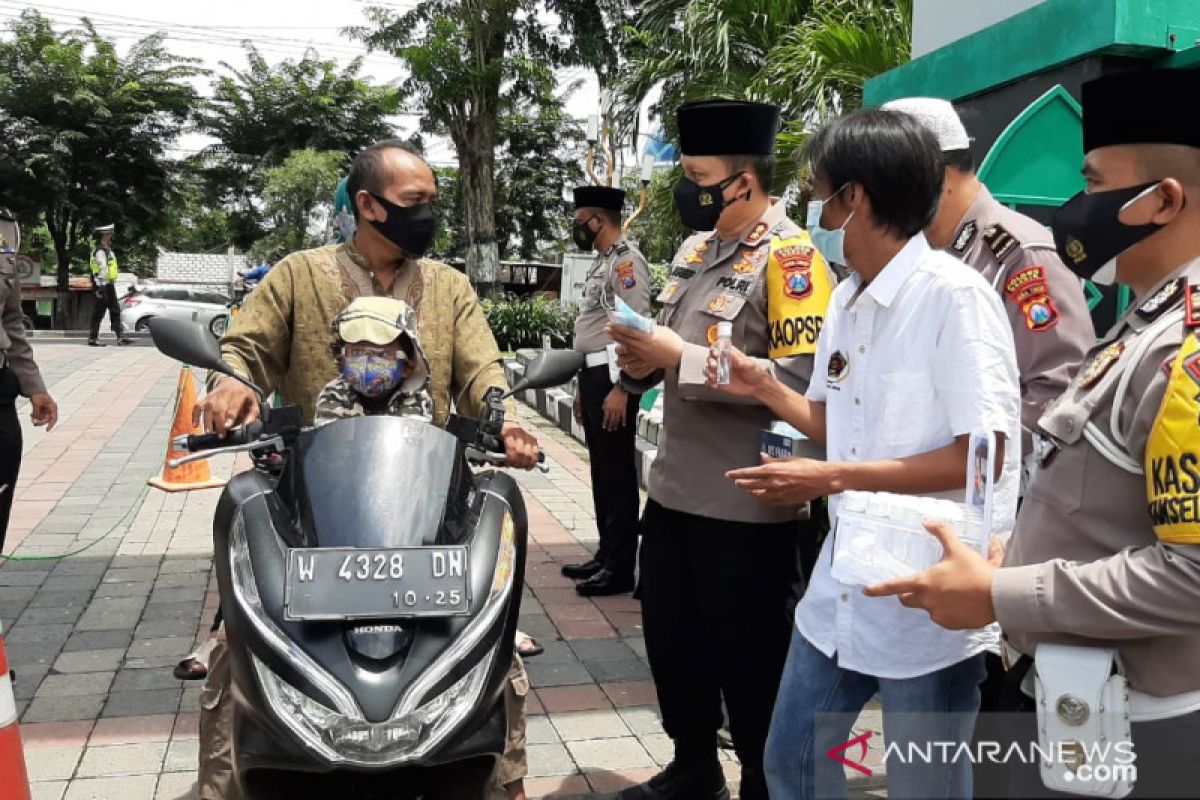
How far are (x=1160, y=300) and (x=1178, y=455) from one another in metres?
0.29

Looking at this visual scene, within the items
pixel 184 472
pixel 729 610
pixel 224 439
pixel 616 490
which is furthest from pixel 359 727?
pixel 184 472

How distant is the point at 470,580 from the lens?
204 centimetres

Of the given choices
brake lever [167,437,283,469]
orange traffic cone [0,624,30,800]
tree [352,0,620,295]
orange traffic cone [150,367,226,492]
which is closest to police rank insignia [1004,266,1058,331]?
brake lever [167,437,283,469]

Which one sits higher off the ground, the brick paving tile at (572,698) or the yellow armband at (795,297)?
the yellow armband at (795,297)

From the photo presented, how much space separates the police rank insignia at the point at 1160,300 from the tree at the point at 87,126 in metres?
28.1

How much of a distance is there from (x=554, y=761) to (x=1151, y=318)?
2.56 metres

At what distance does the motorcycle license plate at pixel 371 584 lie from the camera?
1.92 metres

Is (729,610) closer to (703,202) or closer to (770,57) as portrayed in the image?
(703,202)

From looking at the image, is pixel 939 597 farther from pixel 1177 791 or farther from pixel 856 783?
pixel 856 783

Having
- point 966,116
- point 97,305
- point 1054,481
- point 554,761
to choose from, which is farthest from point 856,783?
point 97,305

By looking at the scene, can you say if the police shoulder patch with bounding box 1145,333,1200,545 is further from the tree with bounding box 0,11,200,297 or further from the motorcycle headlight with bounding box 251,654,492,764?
the tree with bounding box 0,11,200,297

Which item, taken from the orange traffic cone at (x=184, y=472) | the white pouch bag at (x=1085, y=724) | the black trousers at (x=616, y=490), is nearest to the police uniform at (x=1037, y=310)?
the white pouch bag at (x=1085, y=724)

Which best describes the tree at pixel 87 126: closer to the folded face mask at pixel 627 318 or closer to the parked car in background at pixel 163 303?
the parked car in background at pixel 163 303

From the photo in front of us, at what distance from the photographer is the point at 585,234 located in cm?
601
